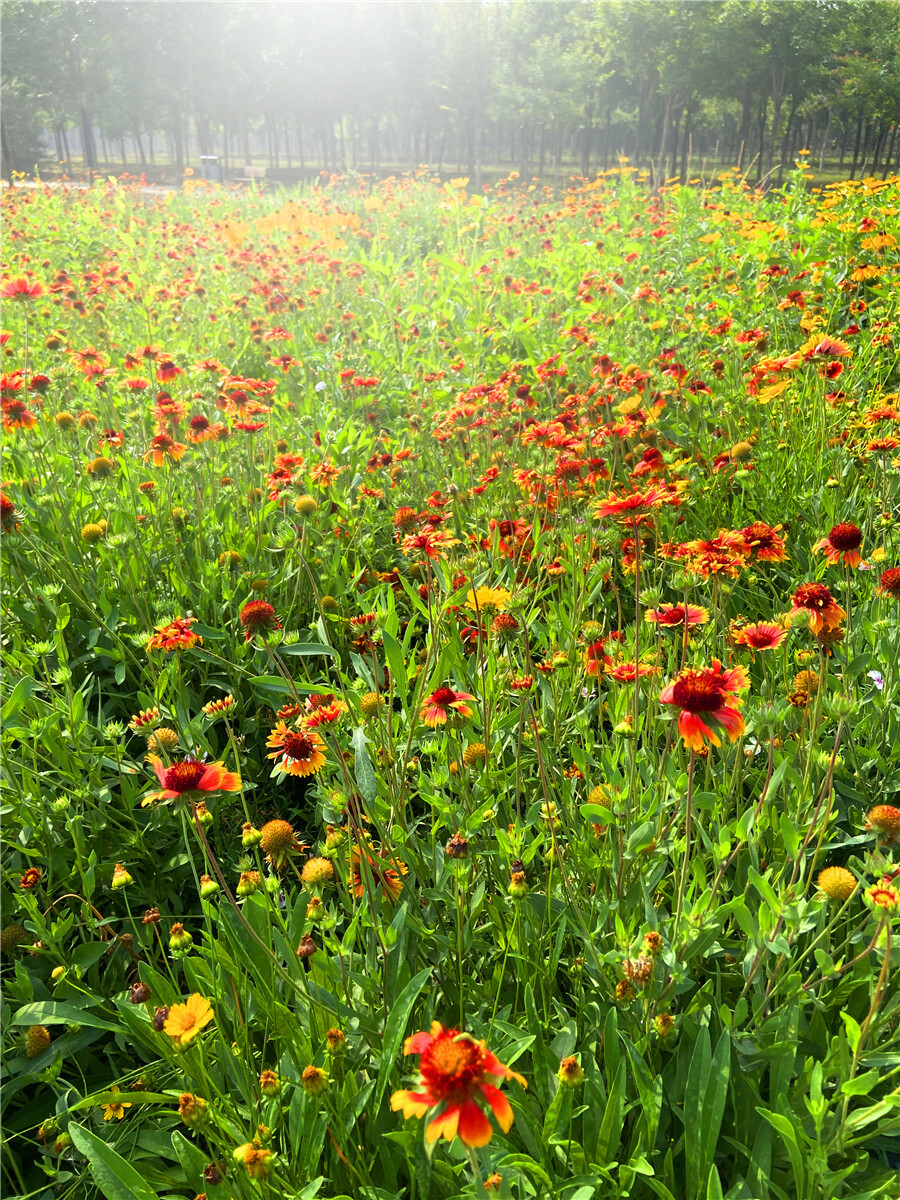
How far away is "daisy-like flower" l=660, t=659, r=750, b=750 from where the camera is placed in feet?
3.23

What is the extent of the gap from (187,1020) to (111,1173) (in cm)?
20

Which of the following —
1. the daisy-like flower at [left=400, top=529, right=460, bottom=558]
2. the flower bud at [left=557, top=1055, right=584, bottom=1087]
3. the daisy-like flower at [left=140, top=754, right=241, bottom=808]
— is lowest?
the flower bud at [left=557, top=1055, right=584, bottom=1087]

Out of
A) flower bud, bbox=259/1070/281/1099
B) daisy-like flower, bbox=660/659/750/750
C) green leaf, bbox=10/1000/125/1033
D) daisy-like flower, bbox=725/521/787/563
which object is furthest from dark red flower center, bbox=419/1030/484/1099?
daisy-like flower, bbox=725/521/787/563

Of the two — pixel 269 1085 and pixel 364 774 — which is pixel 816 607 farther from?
pixel 269 1085

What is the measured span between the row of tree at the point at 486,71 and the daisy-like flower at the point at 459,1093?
80.7 feet

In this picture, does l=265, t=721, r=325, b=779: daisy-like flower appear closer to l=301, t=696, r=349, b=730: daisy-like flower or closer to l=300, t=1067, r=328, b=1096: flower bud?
l=301, t=696, r=349, b=730: daisy-like flower

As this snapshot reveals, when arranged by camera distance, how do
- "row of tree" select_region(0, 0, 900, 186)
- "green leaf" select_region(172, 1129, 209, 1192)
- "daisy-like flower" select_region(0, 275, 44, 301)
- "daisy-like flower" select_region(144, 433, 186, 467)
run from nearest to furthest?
"green leaf" select_region(172, 1129, 209, 1192) → "daisy-like flower" select_region(144, 433, 186, 467) → "daisy-like flower" select_region(0, 275, 44, 301) → "row of tree" select_region(0, 0, 900, 186)

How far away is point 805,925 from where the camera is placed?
3.18 feet

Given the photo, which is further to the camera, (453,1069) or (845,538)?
(845,538)

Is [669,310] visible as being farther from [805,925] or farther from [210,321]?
[805,925]

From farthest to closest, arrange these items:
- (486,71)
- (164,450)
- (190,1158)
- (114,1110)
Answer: (486,71), (164,450), (114,1110), (190,1158)

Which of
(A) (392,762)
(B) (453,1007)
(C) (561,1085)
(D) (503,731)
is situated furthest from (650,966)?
(D) (503,731)

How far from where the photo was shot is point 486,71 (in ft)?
110

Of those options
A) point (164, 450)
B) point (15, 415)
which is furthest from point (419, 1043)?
point (15, 415)
